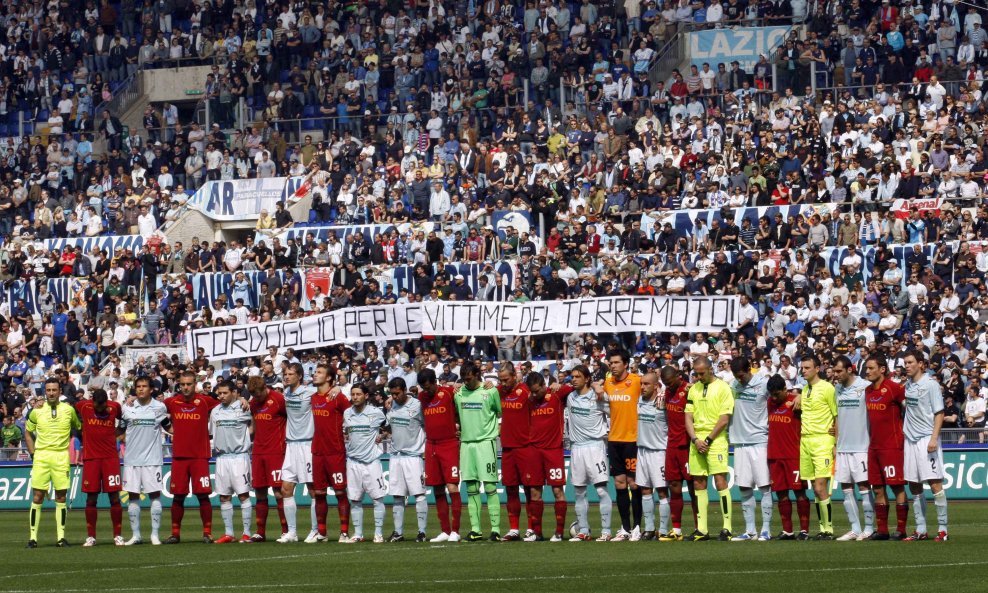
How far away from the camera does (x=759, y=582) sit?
15539 millimetres

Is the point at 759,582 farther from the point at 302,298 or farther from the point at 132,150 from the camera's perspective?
the point at 132,150

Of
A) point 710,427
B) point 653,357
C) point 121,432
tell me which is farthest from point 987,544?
point 653,357

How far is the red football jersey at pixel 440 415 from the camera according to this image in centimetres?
2139

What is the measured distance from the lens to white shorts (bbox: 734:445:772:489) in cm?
2034

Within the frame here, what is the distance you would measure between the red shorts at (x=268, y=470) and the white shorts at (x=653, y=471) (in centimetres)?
465

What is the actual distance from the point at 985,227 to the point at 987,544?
17.3 metres

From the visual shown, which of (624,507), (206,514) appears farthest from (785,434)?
(206,514)

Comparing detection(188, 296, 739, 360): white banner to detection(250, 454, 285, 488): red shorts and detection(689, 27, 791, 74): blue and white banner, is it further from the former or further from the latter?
detection(250, 454, 285, 488): red shorts

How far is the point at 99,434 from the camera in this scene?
892 inches

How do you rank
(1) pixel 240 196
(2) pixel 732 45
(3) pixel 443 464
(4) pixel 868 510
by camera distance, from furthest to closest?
(1) pixel 240 196, (2) pixel 732 45, (3) pixel 443 464, (4) pixel 868 510

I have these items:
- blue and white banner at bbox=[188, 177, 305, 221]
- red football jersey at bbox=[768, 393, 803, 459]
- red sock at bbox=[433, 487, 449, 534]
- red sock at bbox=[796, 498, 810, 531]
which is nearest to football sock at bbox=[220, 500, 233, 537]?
red sock at bbox=[433, 487, 449, 534]

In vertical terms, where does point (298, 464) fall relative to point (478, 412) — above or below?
below

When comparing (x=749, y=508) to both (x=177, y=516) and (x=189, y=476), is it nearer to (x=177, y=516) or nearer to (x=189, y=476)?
(x=189, y=476)

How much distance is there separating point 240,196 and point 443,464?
88.3 ft
